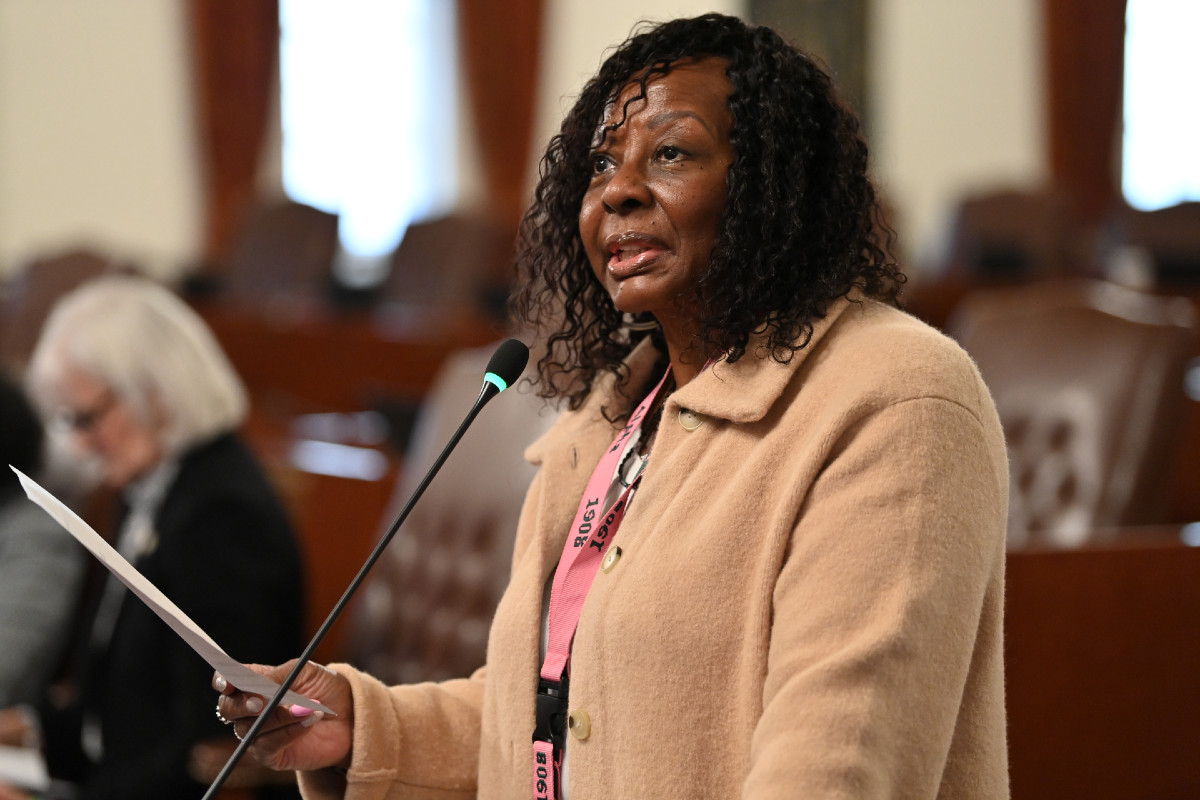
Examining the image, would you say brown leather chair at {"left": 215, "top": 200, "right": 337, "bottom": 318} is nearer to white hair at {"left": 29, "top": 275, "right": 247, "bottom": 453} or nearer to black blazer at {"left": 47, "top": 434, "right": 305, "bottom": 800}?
white hair at {"left": 29, "top": 275, "right": 247, "bottom": 453}

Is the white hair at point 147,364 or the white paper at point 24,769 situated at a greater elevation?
the white hair at point 147,364

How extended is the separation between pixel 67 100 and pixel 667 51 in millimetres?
7496

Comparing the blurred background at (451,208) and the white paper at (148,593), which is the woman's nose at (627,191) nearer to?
the white paper at (148,593)

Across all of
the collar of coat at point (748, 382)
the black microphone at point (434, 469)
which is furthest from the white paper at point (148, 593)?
the collar of coat at point (748, 382)

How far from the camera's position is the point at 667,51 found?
1257mm

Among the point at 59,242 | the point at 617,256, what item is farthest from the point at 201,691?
the point at 59,242

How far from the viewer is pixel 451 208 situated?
827 centimetres

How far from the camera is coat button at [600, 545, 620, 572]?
1.21m

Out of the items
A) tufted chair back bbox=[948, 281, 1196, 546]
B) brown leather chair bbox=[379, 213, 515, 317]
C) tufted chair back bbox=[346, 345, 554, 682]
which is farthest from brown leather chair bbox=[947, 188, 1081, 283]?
tufted chair back bbox=[346, 345, 554, 682]

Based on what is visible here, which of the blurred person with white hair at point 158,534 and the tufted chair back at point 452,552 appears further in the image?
the tufted chair back at point 452,552

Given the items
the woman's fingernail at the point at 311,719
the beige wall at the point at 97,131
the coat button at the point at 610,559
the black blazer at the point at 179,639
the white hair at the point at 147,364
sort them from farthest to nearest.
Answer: the beige wall at the point at 97,131 → the white hair at the point at 147,364 → the black blazer at the point at 179,639 → the woman's fingernail at the point at 311,719 → the coat button at the point at 610,559

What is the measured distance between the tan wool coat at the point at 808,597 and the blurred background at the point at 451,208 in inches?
38.9

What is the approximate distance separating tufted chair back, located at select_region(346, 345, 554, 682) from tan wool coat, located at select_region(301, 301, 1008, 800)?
3.29 ft

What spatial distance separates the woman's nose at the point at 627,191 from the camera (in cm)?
122
